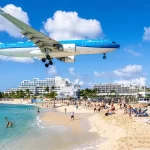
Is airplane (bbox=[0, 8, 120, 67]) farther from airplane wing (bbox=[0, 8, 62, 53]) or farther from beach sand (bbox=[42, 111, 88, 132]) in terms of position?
beach sand (bbox=[42, 111, 88, 132])

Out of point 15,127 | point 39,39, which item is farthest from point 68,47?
point 15,127

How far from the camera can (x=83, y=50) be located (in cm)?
3341

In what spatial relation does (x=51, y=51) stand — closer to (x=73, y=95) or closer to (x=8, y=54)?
(x=8, y=54)

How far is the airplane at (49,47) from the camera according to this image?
32688 mm

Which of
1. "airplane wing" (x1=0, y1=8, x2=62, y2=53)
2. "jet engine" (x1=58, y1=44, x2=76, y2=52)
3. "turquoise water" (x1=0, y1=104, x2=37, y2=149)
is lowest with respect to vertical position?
"turquoise water" (x1=0, y1=104, x2=37, y2=149)

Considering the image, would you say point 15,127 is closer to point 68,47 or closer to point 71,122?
point 71,122

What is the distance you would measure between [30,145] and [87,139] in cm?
557

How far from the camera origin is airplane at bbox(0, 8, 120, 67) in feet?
107

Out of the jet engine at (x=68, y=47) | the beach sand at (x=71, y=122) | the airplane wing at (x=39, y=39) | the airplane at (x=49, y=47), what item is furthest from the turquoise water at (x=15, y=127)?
the jet engine at (x=68, y=47)

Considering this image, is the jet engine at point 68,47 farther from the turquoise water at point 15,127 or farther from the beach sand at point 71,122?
the turquoise water at point 15,127

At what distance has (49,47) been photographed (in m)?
33.5

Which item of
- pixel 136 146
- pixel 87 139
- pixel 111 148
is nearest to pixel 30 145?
pixel 87 139

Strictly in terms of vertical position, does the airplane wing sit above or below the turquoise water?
above

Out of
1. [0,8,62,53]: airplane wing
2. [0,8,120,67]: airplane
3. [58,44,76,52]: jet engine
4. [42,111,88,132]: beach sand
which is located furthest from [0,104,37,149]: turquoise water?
[58,44,76,52]: jet engine
